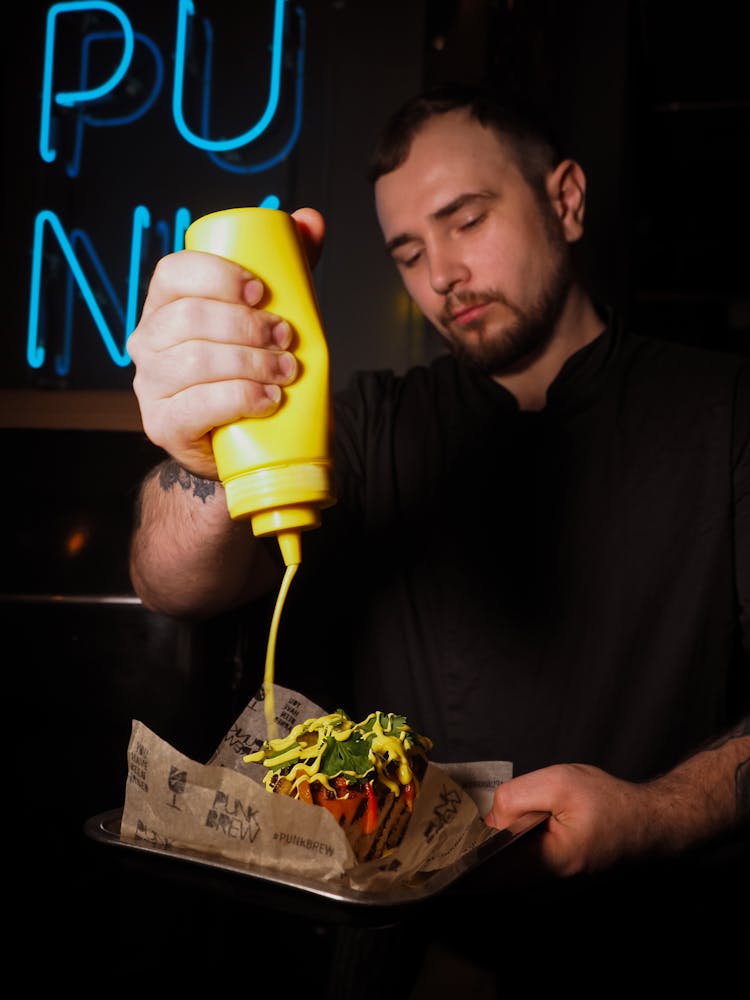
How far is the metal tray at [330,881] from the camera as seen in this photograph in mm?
687

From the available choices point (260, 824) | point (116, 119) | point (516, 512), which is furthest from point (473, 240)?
point (116, 119)

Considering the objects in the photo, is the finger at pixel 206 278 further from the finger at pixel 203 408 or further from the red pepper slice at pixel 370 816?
the red pepper slice at pixel 370 816

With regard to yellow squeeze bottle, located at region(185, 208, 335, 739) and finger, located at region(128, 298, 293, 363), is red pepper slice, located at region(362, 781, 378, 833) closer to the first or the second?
yellow squeeze bottle, located at region(185, 208, 335, 739)

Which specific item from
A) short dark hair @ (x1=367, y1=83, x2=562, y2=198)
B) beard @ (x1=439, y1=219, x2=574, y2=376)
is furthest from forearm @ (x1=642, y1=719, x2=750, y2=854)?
short dark hair @ (x1=367, y1=83, x2=562, y2=198)

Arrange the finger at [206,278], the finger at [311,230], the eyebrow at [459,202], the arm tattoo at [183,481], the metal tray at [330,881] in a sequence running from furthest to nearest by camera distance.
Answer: the eyebrow at [459,202] < the arm tattoo at [183,481] < the finger at [311,230] < the finger at [206,278] < the metal tray at [330,881]

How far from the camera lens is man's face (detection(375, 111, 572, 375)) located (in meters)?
1.73

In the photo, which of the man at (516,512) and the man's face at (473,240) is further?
the man's face at (473,240)

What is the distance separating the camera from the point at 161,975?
4.84 feet

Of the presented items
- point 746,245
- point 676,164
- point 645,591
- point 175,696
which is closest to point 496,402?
point 645,591

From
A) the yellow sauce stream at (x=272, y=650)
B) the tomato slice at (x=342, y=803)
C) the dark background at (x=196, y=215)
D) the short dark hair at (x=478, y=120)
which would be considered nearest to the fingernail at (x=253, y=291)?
the yellow sauce stream at (x=272, y=650)

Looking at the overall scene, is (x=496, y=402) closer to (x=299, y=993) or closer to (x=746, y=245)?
(x=299, y=993)

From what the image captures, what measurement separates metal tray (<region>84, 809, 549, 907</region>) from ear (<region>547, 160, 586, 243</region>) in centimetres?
137

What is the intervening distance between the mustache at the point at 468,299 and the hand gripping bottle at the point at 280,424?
3.00 feet

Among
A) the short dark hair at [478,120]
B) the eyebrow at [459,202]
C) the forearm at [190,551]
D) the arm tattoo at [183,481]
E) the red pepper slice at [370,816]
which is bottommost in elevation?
Answer: the red pepper slice at [370,816]
